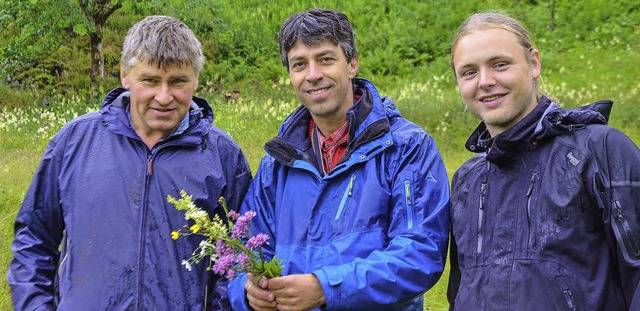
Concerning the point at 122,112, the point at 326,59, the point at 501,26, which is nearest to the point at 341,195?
the point at 326,59

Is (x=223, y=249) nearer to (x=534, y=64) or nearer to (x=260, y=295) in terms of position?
(x=260, y=295)

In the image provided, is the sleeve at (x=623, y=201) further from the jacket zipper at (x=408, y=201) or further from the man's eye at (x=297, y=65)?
the man's eye at (x=297, y=65)

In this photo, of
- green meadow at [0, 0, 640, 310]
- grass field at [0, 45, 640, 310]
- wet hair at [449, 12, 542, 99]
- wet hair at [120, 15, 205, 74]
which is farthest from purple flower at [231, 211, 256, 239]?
green meadow at [0, 0, 640, 310]

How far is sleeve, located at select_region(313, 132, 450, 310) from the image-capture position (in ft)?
10.2

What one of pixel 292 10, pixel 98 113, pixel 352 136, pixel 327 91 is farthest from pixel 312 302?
pixel 292 10

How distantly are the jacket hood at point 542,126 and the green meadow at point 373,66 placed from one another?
360 inches

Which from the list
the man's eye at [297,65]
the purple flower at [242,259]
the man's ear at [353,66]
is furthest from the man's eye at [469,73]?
the purple flower at [242,259]

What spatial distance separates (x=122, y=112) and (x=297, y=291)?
1263 millimetres

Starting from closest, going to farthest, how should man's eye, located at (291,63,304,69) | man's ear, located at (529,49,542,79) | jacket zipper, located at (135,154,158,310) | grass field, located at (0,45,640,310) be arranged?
man's ear, located at (529,49,542,79) → jacket zipper, located at (135,154,158,310) → man's eye, located at (291,63,304,69) → grass field, located at (0,45,640,310)

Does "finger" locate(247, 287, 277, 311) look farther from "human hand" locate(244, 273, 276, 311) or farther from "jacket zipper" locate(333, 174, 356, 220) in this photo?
"jacket zipper" locate(333, 174, 356, 220)

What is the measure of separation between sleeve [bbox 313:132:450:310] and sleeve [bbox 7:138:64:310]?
1.31m

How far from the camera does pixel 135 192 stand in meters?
3.40

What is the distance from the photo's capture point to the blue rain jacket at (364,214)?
123 inches

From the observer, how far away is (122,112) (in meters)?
3.56
